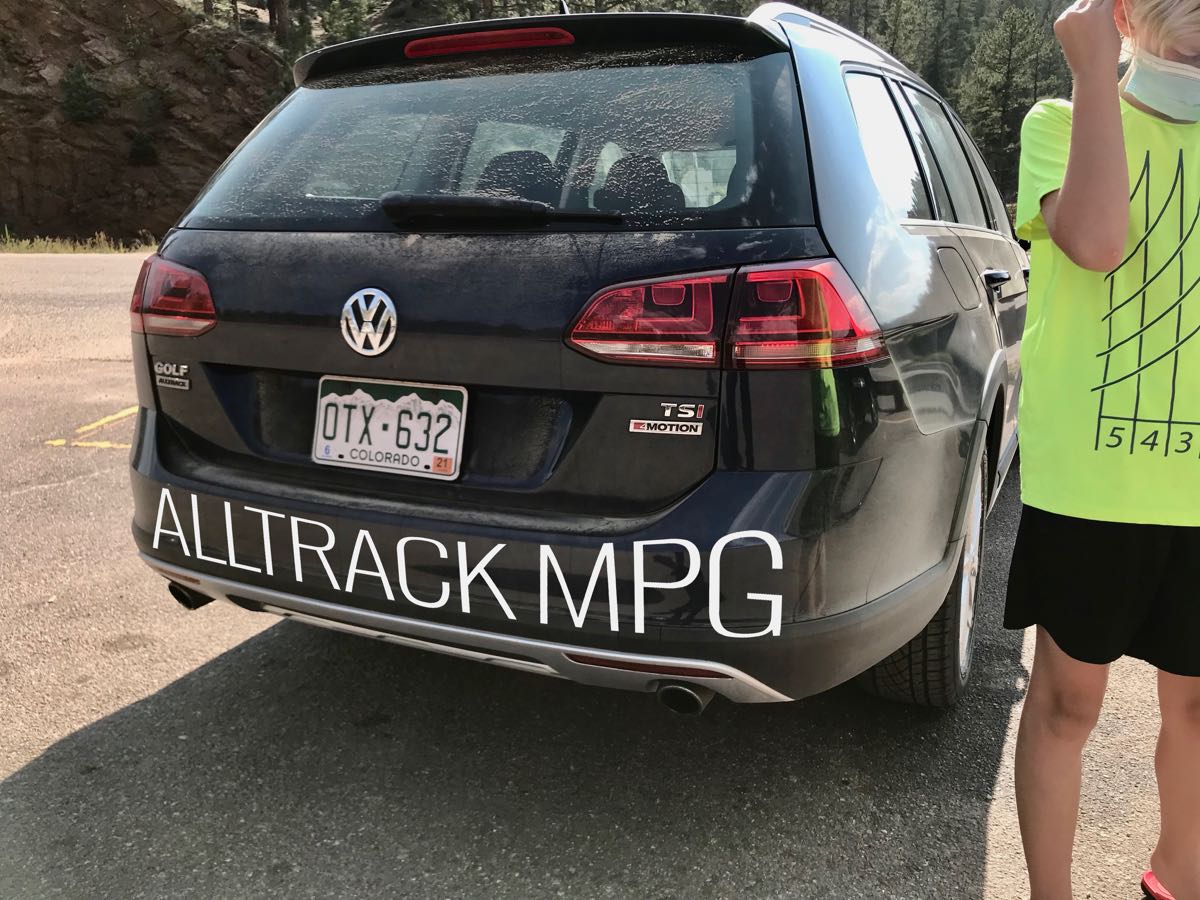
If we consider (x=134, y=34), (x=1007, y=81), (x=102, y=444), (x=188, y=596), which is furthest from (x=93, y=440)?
(x=1007, y=81)

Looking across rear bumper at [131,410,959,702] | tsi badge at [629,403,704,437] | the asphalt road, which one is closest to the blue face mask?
rear bumper at [131,410,959,702]

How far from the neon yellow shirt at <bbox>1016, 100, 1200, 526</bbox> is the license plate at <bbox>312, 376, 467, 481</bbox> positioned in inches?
44.5

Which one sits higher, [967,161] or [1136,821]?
[967,161]

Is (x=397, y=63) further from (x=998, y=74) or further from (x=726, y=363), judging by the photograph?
(x=998, y=74)

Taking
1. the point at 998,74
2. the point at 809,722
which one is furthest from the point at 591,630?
the point at 998,74

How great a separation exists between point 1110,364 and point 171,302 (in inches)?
79.6

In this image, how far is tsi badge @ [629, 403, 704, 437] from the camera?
1876 millimetres

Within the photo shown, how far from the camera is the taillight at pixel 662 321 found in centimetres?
187

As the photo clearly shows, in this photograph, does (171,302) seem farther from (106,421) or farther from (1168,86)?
(106,421)

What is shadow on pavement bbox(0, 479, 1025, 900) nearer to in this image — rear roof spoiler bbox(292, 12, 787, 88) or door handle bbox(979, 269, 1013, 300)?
door handle bbox(979, 269, 1013, 300)

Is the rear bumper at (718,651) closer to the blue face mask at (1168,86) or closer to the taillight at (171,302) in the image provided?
the taillight at (171,302)

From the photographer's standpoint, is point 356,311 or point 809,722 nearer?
point 356,311

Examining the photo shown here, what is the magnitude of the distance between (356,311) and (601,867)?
1.31m

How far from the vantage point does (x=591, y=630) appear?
195 centimetres
